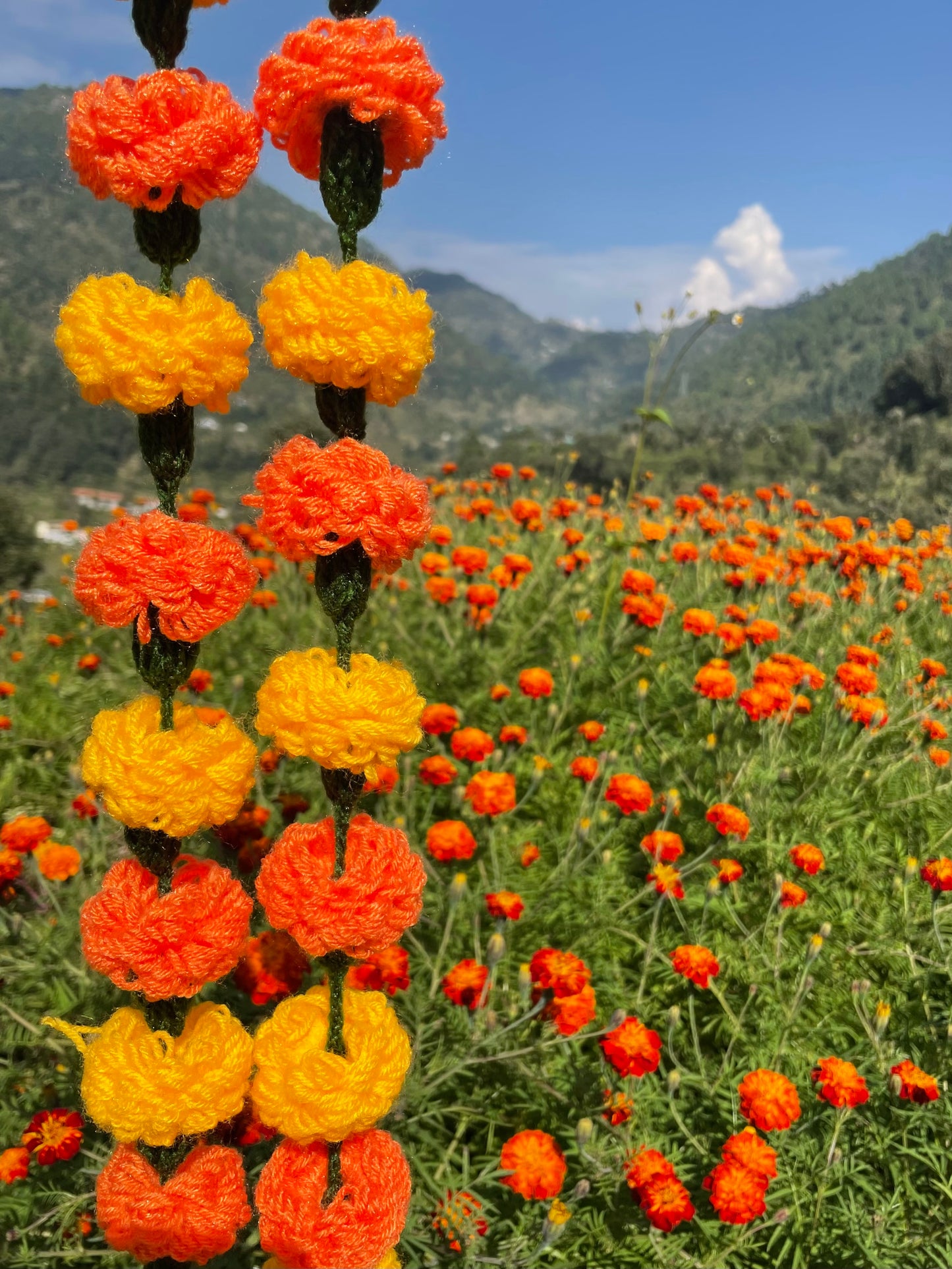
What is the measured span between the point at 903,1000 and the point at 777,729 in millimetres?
1036

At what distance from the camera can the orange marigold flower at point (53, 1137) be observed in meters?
1.46

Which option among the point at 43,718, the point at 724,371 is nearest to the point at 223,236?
the point at 724,371

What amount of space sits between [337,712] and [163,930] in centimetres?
38

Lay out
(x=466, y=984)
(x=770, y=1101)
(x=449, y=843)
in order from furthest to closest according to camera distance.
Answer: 1. (x=449, y=843)
2. (x=466, y=984)
3. (x=770, y=1101)

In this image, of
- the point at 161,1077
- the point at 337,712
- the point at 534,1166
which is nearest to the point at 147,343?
the point at 337,712

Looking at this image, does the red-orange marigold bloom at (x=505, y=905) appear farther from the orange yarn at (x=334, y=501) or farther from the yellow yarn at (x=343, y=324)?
the yellow yarn at (x=343, y=324)

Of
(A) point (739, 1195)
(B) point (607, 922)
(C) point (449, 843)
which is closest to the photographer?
(A) point (739, 1195)

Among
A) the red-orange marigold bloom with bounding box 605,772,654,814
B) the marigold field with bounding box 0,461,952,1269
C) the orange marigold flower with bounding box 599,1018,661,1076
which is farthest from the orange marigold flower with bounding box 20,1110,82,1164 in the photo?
the red-orange marigold bloom with bounding box 605,772,654,814

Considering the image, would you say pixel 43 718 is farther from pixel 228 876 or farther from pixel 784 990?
pixel 784 990

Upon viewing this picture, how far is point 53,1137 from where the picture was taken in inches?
58.4

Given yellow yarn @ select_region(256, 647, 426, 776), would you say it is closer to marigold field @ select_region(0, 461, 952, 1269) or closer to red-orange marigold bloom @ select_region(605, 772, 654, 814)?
marigold field @ select_region(0, 461, 952, 1269)

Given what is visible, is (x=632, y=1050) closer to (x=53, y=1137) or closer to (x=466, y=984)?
(x=466, y=984)

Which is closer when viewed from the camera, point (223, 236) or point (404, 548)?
point (404, 548)

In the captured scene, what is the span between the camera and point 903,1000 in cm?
222
